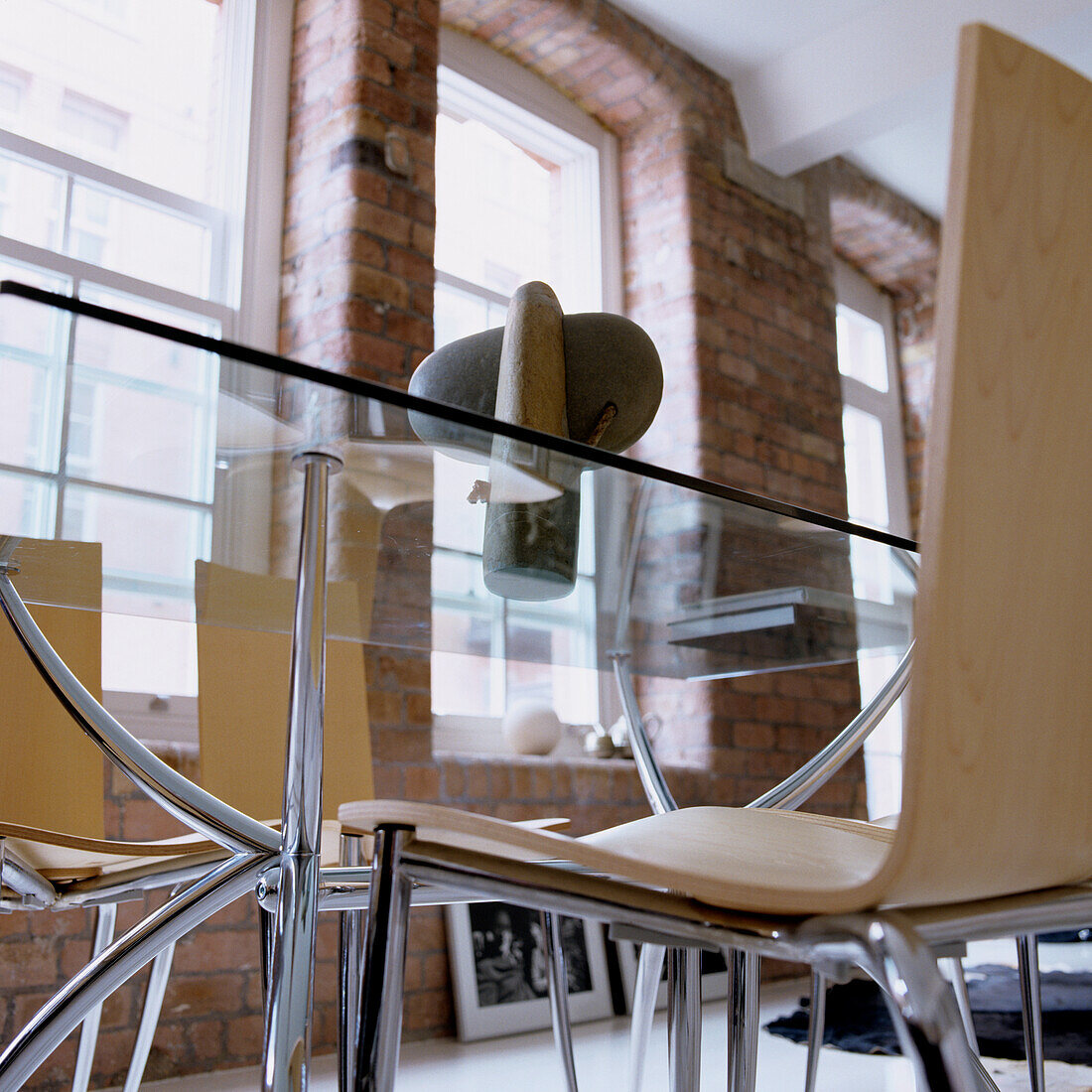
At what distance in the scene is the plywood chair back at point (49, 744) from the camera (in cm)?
150

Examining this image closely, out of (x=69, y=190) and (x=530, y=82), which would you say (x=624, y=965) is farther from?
(x=530, y=82)

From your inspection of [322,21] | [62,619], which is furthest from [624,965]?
[322,21]

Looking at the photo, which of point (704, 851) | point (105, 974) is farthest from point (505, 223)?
point (704, 851)

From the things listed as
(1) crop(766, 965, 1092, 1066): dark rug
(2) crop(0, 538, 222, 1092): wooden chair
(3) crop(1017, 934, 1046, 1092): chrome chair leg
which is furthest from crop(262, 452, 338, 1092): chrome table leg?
(1) crop(766, 965, 1092, 1066): dark rug

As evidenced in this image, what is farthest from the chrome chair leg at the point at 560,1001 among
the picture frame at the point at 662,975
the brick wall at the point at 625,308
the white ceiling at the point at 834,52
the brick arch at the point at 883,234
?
the brick arch at the point at 883,234

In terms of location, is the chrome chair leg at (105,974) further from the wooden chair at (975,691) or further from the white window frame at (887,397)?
the white window frame at (887,397)

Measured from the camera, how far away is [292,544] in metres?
1.12

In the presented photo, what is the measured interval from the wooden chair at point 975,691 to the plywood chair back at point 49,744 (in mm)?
943

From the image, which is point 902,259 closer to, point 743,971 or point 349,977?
point 743,971

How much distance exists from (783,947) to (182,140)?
330 centimetres

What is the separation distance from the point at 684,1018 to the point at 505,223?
3.55m

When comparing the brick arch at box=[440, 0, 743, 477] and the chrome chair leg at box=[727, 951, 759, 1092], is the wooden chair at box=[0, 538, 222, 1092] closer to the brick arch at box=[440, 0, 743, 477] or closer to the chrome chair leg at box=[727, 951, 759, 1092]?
the chrome chair leg at box=[727, 951, 759, 1092]

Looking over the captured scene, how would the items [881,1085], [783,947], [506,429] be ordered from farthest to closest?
[881,1085] < [506,429] < [783,947]

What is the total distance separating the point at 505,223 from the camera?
4273 millimetres
